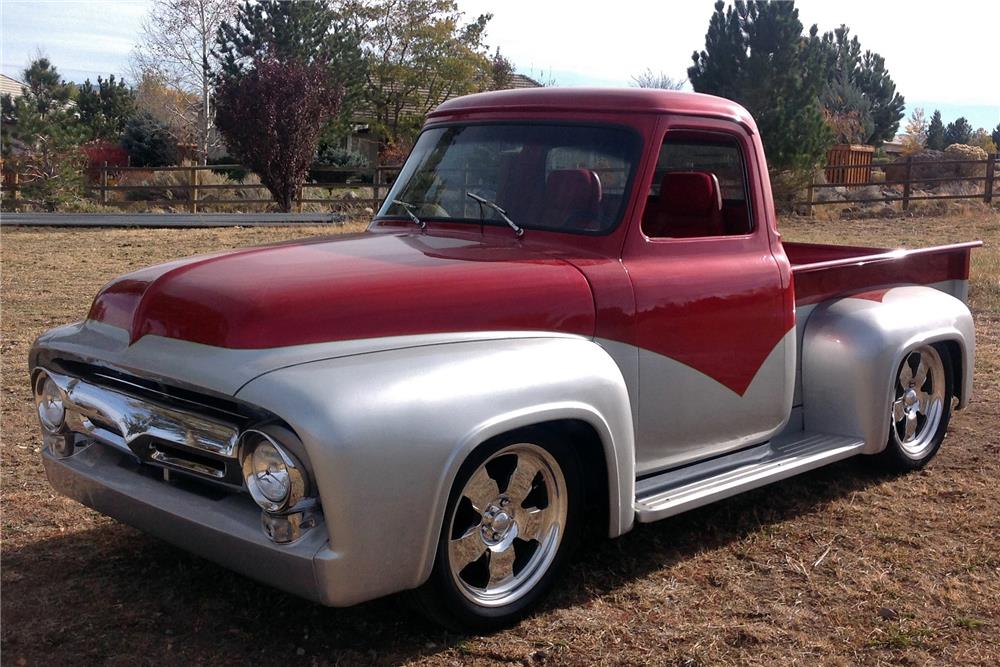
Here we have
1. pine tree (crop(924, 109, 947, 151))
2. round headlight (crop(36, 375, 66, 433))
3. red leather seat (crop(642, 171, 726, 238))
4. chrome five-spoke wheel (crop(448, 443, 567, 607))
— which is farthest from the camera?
pine tree (crop(924, 109, 947, 151))

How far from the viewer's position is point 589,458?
3.65 metres

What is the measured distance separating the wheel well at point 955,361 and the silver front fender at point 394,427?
287cm

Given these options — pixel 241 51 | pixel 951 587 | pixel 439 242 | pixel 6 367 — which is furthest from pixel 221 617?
pixel 241 51

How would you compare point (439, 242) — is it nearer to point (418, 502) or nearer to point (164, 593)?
point (418, 502)

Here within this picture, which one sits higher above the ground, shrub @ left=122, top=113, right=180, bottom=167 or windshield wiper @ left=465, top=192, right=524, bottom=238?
shrub @ left=122, top=113, right=180, bottom=167

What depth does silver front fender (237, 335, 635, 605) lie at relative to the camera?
9.42ft

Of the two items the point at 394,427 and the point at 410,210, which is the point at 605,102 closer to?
the point at 410,210

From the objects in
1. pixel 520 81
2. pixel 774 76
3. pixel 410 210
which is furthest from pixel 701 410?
pixel 520 81

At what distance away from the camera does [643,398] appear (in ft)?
12.7

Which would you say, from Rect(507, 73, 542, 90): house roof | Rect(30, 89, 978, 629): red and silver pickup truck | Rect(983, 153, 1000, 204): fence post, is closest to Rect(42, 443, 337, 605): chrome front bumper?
Rect(30, 89, 978, 629): red and silver pickup truck

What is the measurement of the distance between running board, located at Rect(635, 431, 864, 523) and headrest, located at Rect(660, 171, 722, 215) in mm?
1045

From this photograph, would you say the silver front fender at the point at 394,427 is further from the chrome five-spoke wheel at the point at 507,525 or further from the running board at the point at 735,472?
the running board at the point at 735,472

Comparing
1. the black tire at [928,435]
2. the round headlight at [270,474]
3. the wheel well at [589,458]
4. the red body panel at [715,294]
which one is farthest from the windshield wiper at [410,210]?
the black tire at [928,435]

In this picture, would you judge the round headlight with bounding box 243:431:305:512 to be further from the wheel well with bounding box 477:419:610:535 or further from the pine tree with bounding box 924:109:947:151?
the pine tree with bounding box 924:109:947:151
